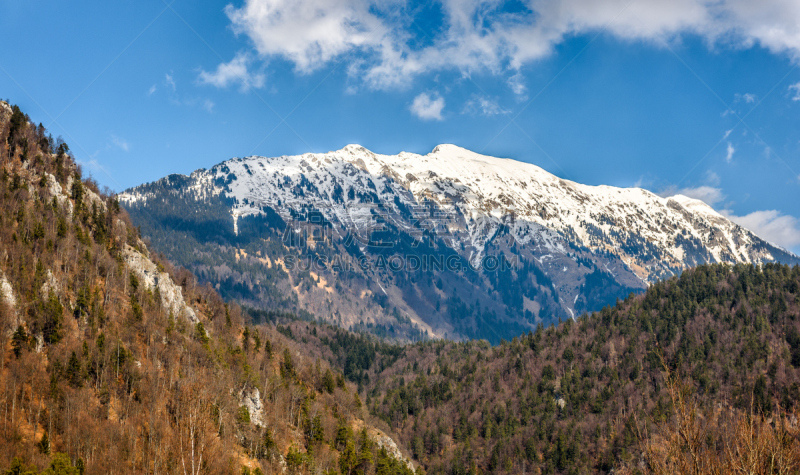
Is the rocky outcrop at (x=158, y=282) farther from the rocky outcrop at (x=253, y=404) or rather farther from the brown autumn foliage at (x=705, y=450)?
the brown autumn foliage at (x=705, y=450)

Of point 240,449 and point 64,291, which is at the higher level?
point 64,291

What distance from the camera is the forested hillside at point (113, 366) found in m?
75.2

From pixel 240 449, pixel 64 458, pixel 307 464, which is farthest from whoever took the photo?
pixel 307 464

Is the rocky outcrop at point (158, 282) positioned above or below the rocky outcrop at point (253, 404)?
above

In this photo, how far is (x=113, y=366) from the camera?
3789 inches

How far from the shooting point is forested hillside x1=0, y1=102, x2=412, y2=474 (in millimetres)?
75250

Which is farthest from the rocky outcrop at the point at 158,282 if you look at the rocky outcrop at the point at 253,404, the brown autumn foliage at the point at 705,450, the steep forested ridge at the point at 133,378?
the brown autumn foliage at the point at 705,450

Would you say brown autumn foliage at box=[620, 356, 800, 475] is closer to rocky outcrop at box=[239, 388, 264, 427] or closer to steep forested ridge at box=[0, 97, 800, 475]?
steep forested ridge at box=[0, 97, 800, 475]

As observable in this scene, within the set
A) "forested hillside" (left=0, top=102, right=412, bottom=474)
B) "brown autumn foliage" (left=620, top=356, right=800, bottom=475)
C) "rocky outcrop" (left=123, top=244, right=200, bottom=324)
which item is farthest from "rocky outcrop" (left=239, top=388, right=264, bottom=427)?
"brown autumn foliage" (left=620, top=356, right=800, bottom=475)

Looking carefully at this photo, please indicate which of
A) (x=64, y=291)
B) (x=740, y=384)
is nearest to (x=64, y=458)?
(x=64, y=291)

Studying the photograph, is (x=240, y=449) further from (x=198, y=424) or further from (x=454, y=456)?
(x=454, y=456)

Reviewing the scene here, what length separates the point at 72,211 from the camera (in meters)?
124

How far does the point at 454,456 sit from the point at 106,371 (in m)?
125

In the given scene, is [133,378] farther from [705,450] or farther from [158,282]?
[705,450]
